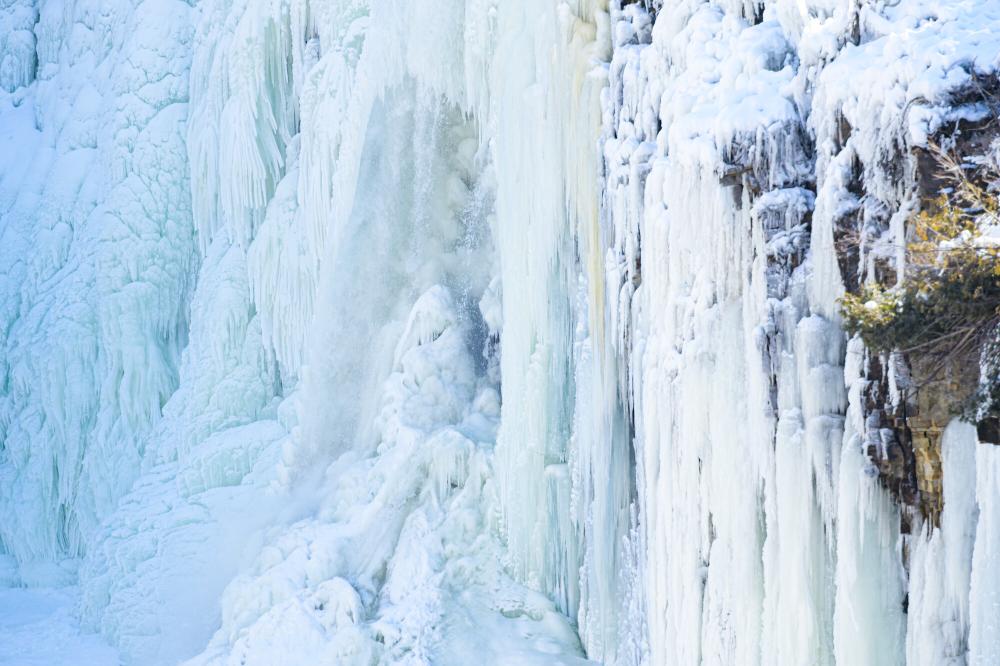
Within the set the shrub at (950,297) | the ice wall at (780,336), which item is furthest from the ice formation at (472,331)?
the shrub at (950,297)

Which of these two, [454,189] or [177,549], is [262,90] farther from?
[177,549]

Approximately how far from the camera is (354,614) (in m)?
10.0

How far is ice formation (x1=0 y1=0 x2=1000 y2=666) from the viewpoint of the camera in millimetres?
6102

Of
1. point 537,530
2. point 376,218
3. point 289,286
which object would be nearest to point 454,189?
point 376,218

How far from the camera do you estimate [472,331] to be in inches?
441

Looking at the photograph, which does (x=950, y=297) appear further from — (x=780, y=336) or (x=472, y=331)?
(x=472, y=331)

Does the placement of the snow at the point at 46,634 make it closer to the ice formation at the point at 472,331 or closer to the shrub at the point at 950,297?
the ice formation at the point at 472,331

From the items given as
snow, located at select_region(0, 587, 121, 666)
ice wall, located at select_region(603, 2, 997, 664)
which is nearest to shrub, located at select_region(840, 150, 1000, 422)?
ice wall, located at select_region(603, 2, 997, 664)

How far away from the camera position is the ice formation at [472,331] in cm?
610

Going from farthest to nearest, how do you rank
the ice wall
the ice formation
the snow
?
the snow < the ice formation < the ice wall

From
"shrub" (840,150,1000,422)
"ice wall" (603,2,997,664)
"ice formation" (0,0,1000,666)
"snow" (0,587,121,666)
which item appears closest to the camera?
"shrub" (840,150,1000,422)

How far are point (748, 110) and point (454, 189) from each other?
211 inches

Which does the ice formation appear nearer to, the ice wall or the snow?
the ice wall

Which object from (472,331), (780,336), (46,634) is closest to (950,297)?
(780,336)
